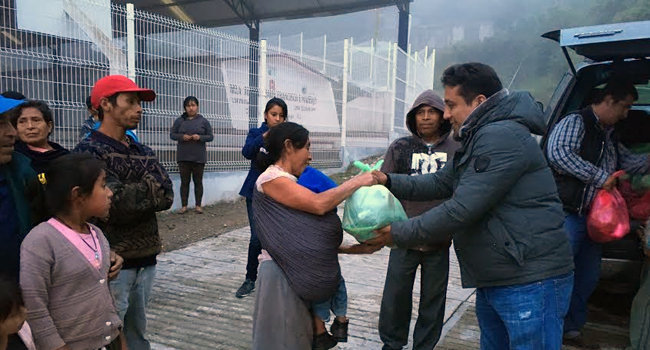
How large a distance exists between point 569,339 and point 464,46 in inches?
2579

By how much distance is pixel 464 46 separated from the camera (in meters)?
63.8

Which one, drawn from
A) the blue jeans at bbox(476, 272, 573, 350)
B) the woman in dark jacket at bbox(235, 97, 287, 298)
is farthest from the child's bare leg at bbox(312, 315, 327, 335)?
the woman in dark jacket at bbox(235, 97, 287, 298)

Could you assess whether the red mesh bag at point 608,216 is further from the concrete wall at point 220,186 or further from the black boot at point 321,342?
the concrete wall at point 220,186

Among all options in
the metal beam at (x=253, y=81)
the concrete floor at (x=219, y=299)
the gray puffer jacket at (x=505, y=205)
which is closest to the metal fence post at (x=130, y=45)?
the metal beam at (x=253, y=81)

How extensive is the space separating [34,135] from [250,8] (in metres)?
16.3

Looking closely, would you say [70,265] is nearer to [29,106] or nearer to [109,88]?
[109,88]

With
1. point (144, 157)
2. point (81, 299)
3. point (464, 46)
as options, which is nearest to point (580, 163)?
point (144, 157)

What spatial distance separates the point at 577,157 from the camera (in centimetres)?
321

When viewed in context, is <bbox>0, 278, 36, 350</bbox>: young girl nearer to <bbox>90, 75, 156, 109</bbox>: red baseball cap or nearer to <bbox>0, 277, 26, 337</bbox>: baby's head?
<bbox>0, 277, 26, 337</bbox>: baby's head

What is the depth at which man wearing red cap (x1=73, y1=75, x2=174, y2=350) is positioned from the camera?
2.33 m

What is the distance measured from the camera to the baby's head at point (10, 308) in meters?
1.47

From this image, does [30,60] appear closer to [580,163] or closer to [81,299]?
[81,299]

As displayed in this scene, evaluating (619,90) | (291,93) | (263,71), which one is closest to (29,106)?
(619,90)

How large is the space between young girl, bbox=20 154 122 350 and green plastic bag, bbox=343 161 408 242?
1.11 metres
